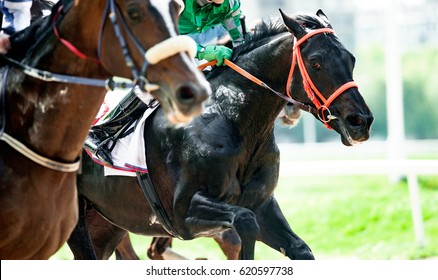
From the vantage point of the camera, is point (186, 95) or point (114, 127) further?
point (114, 127)

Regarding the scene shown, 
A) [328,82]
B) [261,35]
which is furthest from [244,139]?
[261,35]

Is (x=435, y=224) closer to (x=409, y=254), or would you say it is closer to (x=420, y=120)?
(x=409, y=254)

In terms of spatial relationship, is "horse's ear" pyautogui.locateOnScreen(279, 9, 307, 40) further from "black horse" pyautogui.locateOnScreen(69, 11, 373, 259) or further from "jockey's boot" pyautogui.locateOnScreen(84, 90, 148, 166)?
"jockey's boot" pyautogui.locateOnScreen(84, 90, 148, 166)

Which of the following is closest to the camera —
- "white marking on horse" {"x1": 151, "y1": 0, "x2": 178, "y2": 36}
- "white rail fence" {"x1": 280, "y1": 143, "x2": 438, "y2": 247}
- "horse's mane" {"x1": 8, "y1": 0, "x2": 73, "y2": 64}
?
"white marking on horse" {"x1": 151, "y1": 0, "x2": 178, "y2": 36}

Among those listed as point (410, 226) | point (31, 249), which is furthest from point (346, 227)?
point (31, 249)

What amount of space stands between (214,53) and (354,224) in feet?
15.6

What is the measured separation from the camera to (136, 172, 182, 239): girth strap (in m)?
5.36

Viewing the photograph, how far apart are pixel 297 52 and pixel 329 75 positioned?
245mm

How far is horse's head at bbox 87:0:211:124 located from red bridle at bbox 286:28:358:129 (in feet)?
5.77

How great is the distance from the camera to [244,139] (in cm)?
527

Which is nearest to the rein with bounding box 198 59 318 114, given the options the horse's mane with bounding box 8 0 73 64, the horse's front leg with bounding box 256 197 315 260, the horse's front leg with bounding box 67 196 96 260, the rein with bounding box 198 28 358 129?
the rein with bounding box 198 28 358 129

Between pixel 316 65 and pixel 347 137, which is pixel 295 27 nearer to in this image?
pixel 316 65

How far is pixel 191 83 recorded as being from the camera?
10.6 ft

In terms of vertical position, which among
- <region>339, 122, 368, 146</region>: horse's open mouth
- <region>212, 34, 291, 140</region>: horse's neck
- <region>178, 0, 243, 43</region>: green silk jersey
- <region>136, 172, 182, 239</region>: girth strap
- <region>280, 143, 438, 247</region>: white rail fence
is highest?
<region>178, 0, 243, 43</region>: green silk jersey
